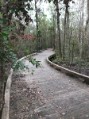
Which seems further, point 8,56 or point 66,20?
point 66,20

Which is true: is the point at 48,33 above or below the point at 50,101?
below

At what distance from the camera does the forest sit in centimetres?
355

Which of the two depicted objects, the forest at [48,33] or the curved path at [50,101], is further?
the curved path at [50,101]

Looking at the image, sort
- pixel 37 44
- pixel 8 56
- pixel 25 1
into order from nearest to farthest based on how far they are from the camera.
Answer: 1. pixel 8 56
2. pixel 25 1
3. pixel 37 44

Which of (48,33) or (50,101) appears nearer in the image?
(50,101)

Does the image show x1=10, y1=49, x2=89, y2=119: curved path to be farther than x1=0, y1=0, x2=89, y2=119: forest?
Yes

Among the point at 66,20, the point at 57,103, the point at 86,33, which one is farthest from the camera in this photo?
the point at 66,20

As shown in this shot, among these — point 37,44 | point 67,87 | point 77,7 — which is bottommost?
point 37,44

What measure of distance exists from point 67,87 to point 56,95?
1.04 meters

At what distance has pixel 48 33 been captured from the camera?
116ft

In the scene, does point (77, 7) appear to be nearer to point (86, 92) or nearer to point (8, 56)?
point (86, 92)

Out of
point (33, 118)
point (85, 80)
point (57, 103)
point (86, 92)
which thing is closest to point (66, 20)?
point (85, 80)

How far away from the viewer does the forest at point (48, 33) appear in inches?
140

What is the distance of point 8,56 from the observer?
3.44 metres
